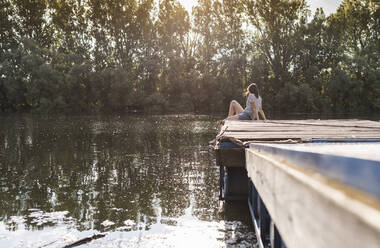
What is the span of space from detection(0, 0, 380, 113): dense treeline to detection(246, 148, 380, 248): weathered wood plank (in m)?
36.7

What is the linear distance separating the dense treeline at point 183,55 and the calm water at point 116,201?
29244mm

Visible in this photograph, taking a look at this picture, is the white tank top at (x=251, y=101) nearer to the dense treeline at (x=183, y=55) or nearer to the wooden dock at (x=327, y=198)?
the wooden dock at (x=327, y=198)

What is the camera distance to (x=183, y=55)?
138ft

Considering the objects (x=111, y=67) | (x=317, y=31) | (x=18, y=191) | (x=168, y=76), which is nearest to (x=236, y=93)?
(x=168, y=76)

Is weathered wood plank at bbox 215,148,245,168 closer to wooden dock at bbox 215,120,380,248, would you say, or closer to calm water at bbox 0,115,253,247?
calm water at bbox 0,115,253,247

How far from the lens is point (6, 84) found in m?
36.7

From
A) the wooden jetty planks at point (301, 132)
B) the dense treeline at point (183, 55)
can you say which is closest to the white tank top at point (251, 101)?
the wooden jetty planks at point (301, 132)

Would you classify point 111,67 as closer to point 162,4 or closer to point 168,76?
point 168,76

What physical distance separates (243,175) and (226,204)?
1.71ft

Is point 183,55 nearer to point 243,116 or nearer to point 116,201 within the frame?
point 243,116

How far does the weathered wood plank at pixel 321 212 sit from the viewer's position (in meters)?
0.42

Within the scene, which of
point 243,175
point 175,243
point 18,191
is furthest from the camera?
point 18,191

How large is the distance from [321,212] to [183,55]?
42.4m

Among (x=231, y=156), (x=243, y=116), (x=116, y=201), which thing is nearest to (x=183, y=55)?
(x=243, y=116)
